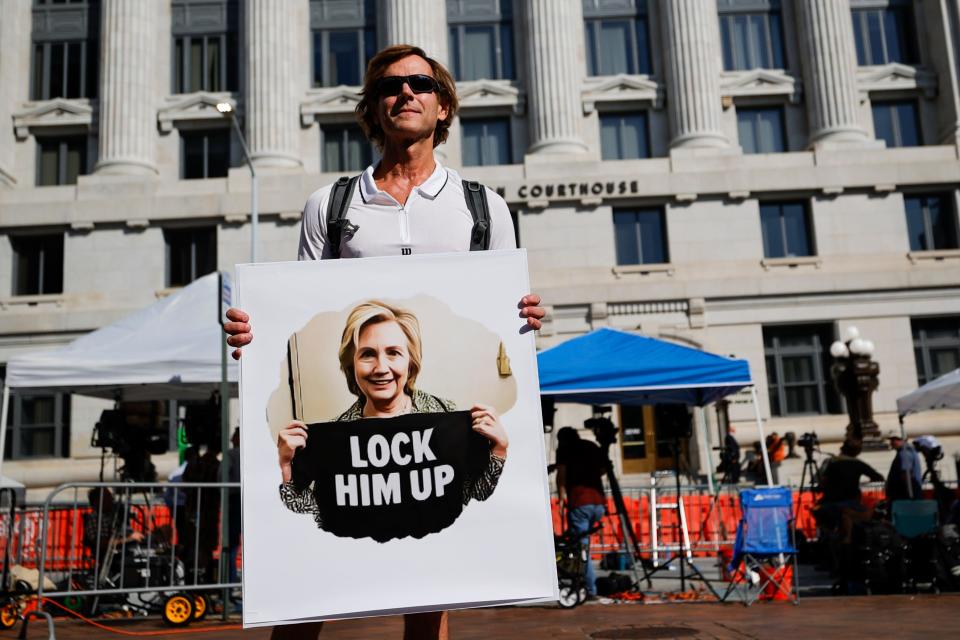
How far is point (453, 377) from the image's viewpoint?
3.08m

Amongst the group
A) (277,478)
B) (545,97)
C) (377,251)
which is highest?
(545,97)

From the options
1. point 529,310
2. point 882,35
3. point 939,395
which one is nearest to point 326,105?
point 882,35

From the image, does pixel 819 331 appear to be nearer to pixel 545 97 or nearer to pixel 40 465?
pixel 545 97

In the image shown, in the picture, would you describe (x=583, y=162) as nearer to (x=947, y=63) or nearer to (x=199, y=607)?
(x=947, y=63)

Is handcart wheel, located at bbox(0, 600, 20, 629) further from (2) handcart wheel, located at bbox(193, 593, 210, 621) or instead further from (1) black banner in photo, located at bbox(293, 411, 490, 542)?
(1) black banner in photo, located at bbox(293, 411, 490, 542)

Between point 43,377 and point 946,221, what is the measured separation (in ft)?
93.2

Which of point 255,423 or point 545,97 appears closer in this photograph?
point 255,423

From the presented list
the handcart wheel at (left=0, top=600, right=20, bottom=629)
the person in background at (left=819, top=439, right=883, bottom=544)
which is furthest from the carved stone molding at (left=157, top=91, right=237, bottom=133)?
the person in background at (left=819, top=439, right=883, bottom=544)

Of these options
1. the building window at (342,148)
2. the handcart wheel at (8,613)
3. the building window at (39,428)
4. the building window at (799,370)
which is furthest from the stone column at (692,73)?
the handcart wheel at (8,613)

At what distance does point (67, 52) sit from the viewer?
34.2m

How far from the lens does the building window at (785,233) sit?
31.1 metres

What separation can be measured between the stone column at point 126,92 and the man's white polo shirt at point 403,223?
30.8 metres

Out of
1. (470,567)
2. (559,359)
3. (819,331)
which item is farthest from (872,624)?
(819,331)

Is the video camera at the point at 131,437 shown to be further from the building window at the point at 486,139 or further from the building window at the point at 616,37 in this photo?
the building window at the point at 616,37
